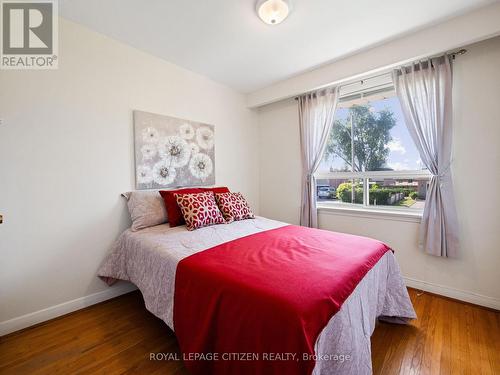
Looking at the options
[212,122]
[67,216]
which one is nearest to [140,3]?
[212,122]

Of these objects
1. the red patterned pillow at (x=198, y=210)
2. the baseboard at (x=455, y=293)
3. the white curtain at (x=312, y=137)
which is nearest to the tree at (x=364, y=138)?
the white curtain at (x=312, y=137)

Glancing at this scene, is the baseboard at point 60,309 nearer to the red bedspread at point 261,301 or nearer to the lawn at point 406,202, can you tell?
the red bedspread at point 261,301

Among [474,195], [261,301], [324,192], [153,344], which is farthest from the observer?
[324,192]

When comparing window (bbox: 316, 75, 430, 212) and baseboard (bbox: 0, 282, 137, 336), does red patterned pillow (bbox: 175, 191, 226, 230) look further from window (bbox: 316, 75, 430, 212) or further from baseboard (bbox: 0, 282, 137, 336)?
window (bbox: 316, 75, 430, 212)

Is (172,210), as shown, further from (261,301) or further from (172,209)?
(261,301)

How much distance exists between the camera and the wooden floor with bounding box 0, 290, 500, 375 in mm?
1352

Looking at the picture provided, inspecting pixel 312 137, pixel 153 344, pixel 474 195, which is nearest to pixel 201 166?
pixel 312 137

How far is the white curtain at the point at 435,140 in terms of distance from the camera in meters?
2.04

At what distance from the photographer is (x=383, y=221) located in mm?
2473

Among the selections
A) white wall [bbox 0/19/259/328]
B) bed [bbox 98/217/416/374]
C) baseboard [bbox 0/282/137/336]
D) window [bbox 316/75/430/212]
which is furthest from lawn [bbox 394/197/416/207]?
baseboard [bbox 0/282/137/336]

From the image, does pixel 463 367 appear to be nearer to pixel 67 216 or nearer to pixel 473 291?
pixel 473 291

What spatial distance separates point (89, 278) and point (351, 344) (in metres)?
2.20

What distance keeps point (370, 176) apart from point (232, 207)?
1694 millimetres

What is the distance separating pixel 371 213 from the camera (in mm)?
2539
